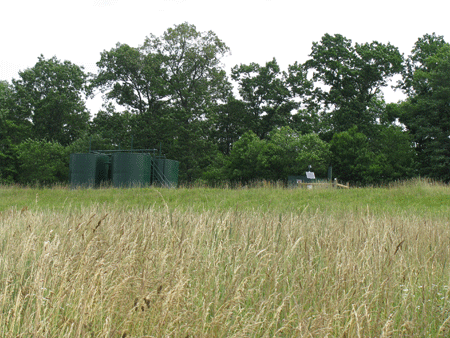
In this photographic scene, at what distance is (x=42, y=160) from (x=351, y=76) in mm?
29934

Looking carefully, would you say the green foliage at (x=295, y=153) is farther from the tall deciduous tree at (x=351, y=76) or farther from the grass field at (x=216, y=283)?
the grass field at (x=216, y=283)

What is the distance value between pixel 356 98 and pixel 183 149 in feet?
56.7

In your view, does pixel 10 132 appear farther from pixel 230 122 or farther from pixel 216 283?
pixel 216 283

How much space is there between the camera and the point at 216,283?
105 inches

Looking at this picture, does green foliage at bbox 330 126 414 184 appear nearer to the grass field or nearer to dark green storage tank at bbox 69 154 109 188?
dark green storage tank at bbox 69 154 109 188

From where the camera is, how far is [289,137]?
33094 mm

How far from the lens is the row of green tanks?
22.8 meters

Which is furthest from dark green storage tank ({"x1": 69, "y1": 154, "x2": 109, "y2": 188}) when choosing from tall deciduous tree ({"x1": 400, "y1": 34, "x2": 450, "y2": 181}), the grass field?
tall deciduous tree ({"x1": 400, "y1": 34, "x2": 450, "y2": 181})

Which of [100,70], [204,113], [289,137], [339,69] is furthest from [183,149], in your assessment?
[339,69]

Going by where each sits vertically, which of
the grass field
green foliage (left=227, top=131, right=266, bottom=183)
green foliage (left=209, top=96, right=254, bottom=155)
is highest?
green foliage (left=209, top=96, right=254, bottom=155)

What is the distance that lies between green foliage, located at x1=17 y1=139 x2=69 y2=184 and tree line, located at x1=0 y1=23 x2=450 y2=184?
0.10 meters

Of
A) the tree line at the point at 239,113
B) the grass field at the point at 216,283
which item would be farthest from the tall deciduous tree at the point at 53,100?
the grass field at the point at 216,283

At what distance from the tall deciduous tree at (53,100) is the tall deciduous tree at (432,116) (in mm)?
31647

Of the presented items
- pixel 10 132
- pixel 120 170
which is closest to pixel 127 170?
pixel 120 170
